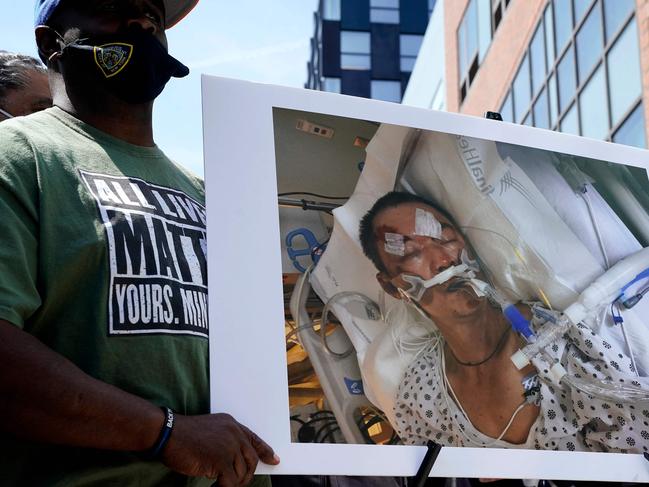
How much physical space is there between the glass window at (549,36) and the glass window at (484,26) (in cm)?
417

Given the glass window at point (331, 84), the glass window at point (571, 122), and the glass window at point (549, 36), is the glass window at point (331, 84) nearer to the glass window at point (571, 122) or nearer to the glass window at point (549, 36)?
the glass window at point (549, 36)

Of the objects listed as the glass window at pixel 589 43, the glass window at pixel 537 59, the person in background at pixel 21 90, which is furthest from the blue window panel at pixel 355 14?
the person in background at pixel 21 90

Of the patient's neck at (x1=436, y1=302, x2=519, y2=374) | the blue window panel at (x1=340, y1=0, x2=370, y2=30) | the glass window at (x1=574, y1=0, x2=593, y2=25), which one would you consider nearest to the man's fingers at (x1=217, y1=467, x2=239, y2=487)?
the patient's neck at (x1=436, y1=302, x2=519, y2=374)

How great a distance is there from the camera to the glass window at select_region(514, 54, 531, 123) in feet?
46.1

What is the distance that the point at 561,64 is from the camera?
1198 cm

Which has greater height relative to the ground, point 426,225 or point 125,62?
point 125,62

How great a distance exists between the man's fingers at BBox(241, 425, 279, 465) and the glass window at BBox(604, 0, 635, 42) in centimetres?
919

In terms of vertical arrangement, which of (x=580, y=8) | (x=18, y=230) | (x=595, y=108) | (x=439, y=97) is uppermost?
(x=18, y=230)

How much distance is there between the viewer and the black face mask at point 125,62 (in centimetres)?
159

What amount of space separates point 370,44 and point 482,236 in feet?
108

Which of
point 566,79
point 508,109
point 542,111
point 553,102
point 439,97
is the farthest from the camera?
point 439,97

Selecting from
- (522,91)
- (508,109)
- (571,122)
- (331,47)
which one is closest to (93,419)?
(571,122)

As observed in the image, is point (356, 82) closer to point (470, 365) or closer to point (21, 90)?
point (21, 90)

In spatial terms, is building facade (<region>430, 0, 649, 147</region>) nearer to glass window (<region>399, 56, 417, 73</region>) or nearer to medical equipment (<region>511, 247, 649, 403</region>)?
medical equipment (<region>511, 247, 649, 403</region>)
